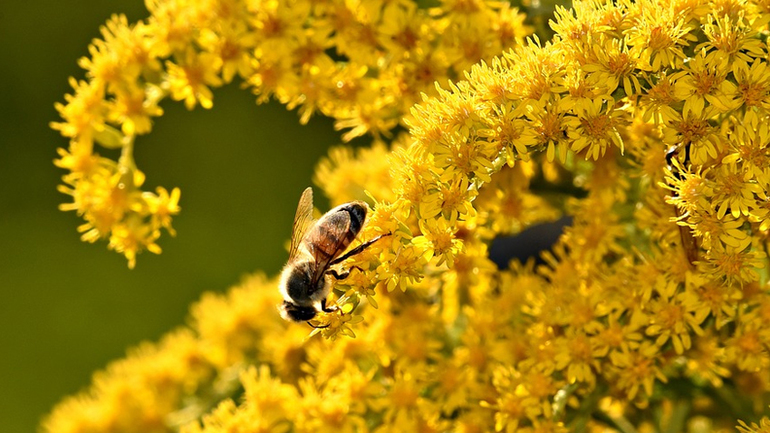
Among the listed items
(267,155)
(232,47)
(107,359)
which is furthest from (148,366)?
(267,155)

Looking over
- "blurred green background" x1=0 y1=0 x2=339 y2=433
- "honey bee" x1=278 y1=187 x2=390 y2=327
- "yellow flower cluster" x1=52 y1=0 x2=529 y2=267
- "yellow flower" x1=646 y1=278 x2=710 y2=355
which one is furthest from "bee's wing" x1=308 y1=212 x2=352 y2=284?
"blurred green background" x1=0 y1=0 x2=339 y2=433

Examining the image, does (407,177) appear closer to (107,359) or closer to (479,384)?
(479,384)

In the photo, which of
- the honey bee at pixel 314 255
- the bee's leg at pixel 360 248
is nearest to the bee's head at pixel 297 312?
the honey bee at pixel 314 255

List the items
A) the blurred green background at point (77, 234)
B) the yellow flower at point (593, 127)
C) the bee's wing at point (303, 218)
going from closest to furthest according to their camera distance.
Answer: the yellow flower at point (593, 127)
the bee's wing at point (303, 218)
the blurred green background at point (77, 234)

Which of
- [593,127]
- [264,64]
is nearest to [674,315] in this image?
[593,127]

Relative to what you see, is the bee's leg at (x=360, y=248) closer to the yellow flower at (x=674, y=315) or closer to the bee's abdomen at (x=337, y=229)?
the bee's abdomen at (x=337, y=229)
